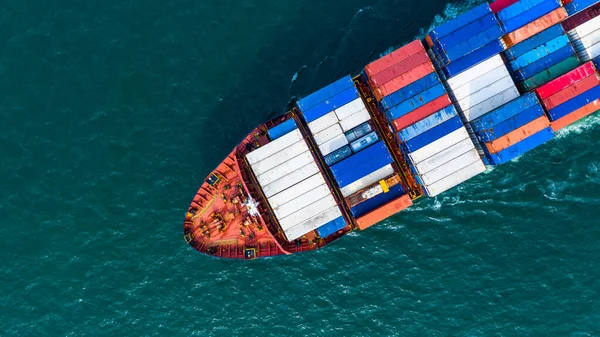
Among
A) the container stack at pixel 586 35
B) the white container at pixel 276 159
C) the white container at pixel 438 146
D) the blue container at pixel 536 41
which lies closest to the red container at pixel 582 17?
the container stack at pixel 586 35

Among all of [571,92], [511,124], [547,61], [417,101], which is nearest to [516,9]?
[547,61]

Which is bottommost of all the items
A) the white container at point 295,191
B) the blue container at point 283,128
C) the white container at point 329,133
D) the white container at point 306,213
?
the white container at point 306,213

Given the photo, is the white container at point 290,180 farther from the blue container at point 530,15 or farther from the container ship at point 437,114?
the blue container at point 530,15

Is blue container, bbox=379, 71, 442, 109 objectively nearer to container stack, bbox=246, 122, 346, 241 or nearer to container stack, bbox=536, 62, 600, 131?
container stack, bbox=246, 122, 346, 241

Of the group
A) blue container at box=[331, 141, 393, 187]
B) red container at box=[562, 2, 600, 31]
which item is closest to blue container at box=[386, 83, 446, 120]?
blue container at box=[331, 141, 393, 187]

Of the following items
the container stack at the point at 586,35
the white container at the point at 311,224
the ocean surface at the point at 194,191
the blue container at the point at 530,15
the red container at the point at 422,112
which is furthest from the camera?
the ocean surface at the point at 194,191

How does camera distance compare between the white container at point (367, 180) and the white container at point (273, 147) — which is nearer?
the white container at point (273, 147)

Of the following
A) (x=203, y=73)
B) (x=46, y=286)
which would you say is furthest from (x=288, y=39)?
(x=46, y=286)
